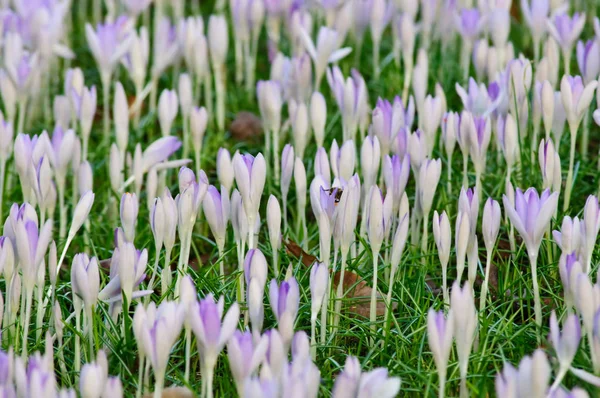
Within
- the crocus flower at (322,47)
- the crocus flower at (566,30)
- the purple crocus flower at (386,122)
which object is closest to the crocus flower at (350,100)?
the purple crocus flower at (386,122)

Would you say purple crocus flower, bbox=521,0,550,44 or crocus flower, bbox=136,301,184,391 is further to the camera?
purple crocus flower, bbox=521,0,550,44

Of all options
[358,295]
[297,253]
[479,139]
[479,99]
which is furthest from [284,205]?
[479,99]

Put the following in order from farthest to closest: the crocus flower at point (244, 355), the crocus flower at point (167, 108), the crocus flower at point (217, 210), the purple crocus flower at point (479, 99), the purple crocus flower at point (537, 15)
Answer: the purple crocus flower at point (537, 15)
the crocus flower at point (167, 108)
the purple crocus flower at point (479, 99)
the crocus flower at point (217, 210)
the crocus flower at point (244, 355)

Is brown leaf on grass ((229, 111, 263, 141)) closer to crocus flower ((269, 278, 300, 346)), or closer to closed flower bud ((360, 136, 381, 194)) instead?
closed flower bud ((360, 136, 381, 194))

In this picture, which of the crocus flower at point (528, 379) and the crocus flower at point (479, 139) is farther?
the crocus flower at point (479, 139)

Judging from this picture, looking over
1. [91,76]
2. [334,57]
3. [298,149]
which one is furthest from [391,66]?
[91,76]

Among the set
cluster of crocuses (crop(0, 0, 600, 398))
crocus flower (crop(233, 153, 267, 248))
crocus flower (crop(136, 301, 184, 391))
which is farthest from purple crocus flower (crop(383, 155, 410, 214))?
crocus flower (crop(136, 301, 184, 391))

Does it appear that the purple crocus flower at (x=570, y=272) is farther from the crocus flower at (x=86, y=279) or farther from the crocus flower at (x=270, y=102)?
the crocus flower at (x=270, y=102)
